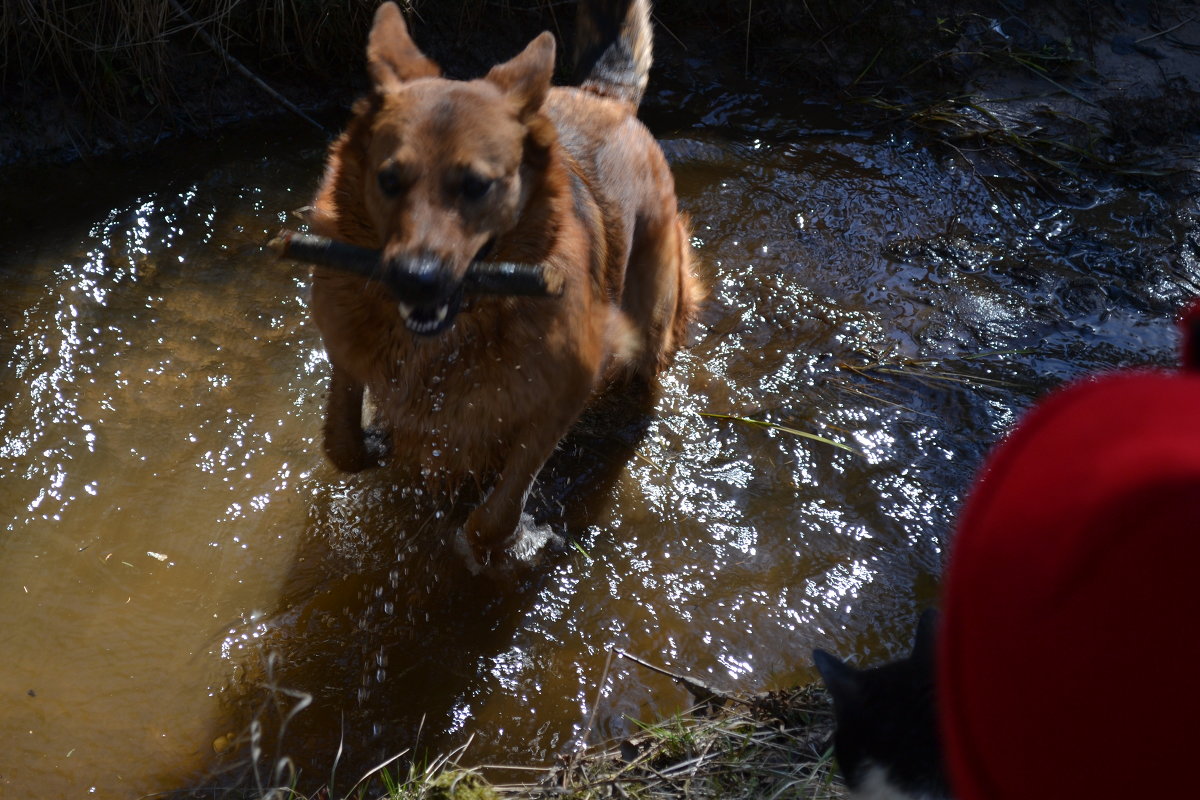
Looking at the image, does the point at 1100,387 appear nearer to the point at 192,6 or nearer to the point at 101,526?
the point at 101,526

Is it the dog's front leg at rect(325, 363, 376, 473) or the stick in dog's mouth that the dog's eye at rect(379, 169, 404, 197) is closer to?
the stick in dog's mouth

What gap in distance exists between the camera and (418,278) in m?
2.46

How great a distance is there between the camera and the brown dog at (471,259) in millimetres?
2652

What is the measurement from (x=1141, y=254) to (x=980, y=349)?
1264 mm

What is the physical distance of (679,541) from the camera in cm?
348

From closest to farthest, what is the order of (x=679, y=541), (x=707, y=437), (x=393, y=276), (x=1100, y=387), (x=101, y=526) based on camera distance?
(x=1100, y=387)
(x=393, y=276)
(x=101, y=526)
(x=679, y=541)
(x=707, y=437)

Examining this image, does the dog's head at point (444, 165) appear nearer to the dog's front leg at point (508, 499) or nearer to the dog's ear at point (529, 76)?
the dog's ear at point (529, 76)

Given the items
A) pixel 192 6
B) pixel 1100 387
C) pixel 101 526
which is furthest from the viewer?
pixel 192 6

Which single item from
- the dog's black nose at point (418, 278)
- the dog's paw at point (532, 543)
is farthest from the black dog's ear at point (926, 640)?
the dog's paw at point (532, 543)

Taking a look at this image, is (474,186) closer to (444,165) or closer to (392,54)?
(444,165)

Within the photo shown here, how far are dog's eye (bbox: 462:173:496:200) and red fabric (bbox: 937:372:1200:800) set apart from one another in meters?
2.06

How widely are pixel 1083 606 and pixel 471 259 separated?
6.99 feet

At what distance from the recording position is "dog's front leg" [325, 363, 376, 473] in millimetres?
3242

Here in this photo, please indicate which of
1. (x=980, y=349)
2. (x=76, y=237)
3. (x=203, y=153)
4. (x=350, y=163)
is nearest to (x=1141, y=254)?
(x=980, y=349)
